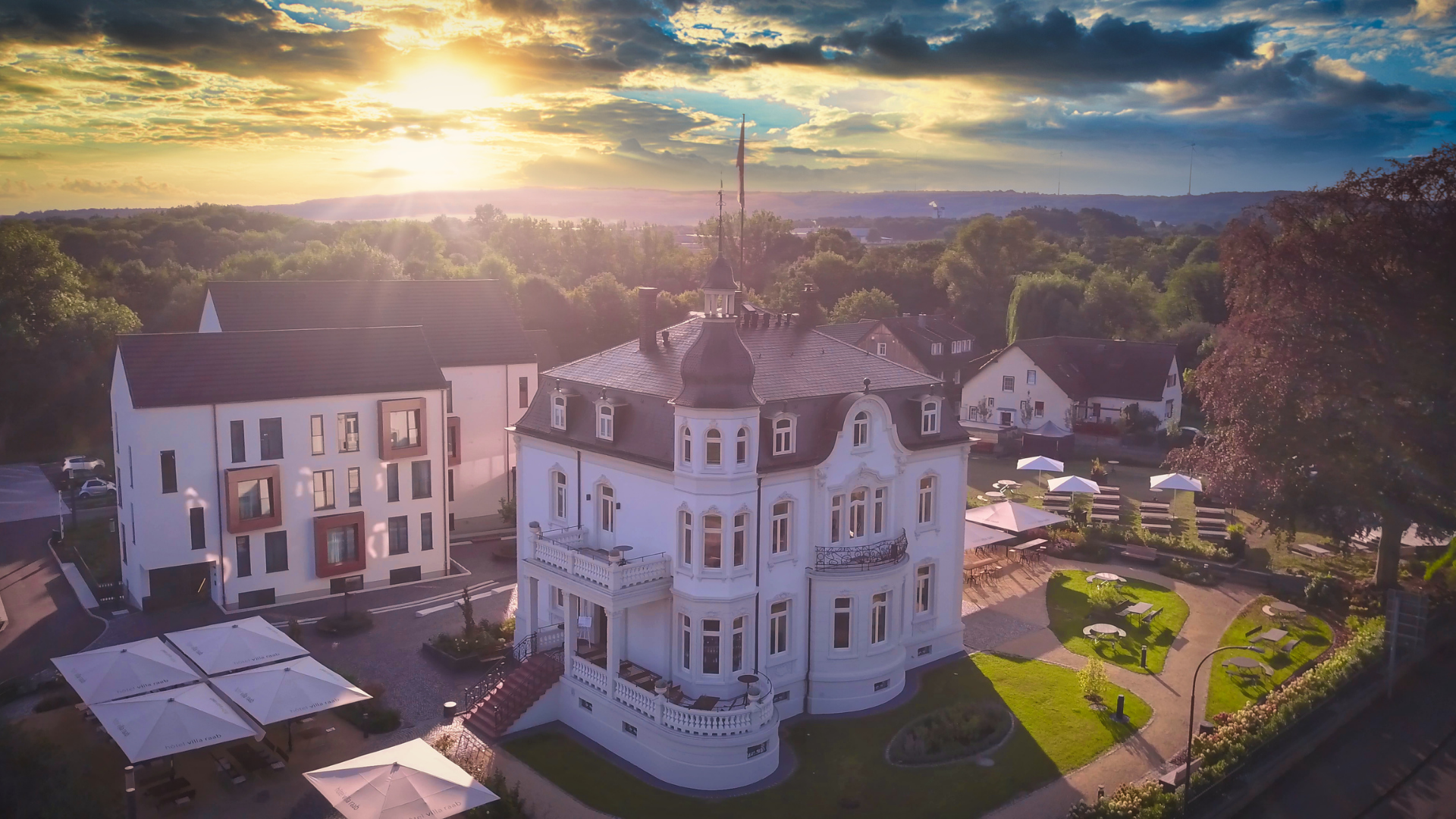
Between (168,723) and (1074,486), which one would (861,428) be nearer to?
(168,723)

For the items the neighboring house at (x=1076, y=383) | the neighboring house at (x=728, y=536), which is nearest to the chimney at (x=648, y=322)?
the neighboring house at (x=728, y=536)

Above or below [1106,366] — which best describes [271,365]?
above

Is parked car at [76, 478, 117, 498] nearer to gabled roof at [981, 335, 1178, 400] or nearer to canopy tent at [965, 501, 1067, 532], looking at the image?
canopy tent at [965, 501, 1067, 532]

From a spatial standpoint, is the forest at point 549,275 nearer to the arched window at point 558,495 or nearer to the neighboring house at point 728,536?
the neighboring house at point 728,536

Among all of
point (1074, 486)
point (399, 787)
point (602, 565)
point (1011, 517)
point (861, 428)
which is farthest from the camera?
point (1074, 486)

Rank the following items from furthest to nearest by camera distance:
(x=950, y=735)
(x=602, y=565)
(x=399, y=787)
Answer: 1. (x=950, y=735)
2. (x=602, y=565)
3. (x=399, y=787)

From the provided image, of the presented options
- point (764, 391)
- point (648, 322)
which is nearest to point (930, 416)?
point (764, 391)
